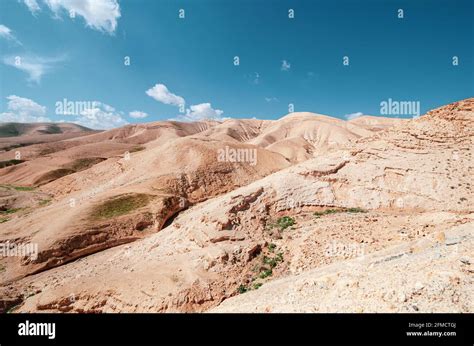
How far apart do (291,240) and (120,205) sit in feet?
40.7

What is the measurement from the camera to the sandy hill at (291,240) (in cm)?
614

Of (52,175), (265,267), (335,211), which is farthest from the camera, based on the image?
(52,175)

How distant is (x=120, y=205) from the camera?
19.0 meters

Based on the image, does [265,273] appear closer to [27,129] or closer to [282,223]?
[282,223]

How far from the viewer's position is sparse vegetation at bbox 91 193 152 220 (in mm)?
17859

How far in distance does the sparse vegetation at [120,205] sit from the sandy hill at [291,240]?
0.07 meters

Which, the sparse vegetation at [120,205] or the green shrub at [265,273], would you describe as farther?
the sparse vegetation at [120,205]

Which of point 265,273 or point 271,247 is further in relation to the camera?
point 271,247

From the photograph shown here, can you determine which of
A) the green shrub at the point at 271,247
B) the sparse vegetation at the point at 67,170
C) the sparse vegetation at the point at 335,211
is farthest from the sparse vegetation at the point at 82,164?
the sparse vegetation at the point at 335,211

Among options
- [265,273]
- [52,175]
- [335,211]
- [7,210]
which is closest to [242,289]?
[265,273]

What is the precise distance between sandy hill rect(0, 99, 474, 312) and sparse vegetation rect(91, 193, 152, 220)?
7 cm

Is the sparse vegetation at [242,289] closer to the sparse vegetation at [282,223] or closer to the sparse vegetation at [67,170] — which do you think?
the sparse vegetation at [282,223]
